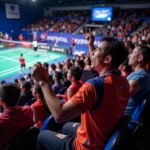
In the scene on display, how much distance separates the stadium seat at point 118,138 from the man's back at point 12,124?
3.45 ft

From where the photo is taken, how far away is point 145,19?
64.1ft

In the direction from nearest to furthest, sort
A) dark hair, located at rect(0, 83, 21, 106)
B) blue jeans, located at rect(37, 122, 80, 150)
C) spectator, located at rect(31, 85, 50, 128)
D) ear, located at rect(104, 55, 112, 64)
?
1. ear, located at rect(104, 55, 112, 64)
2. blue jeans, located at rect(37, 122, 80, 150)
3. dark hair, located at rect(0, 83, 21, 106)
4. spectator, located at rect(31, 85, 50, 128)

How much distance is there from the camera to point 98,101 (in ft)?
5.24

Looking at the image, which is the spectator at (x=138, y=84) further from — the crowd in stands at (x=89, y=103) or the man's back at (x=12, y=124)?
the man's back at (x=12, y=124)

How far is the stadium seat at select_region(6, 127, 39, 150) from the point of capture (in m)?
2.07

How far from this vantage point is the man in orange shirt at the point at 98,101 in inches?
59.9

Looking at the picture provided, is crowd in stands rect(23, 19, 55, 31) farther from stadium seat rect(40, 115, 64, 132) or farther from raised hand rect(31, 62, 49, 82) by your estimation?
raised hand rect(31, 62, 49, 82)

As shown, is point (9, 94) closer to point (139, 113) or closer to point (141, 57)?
point (139, 113)

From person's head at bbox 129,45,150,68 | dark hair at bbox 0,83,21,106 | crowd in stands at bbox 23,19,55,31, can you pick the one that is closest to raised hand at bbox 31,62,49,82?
dark hair at bbox 0,83,21,106

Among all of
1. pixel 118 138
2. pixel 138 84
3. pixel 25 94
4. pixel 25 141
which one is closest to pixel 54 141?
pixel 25 141

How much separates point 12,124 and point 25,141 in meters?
0.25


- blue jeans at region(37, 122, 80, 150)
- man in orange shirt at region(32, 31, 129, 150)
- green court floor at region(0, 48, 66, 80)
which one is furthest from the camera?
green court floor at region(0, 48, 66, 80)

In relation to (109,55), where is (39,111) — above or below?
below

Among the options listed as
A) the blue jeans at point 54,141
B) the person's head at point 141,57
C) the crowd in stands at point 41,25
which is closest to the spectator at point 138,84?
the person's head at point 141,57
